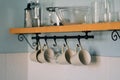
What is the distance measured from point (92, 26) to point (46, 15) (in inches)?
21.5

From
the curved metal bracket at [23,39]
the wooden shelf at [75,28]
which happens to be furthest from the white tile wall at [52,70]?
the wooden shelf at [75,28]

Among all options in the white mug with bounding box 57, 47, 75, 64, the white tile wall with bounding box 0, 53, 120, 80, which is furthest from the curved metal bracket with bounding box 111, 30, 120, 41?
the white mug with bounding box 57, 47, 75, 64

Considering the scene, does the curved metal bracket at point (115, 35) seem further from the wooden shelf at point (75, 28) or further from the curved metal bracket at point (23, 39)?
the curved metal bracket at point (23, 39)

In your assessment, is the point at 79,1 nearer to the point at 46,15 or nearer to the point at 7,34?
the point at 46,15

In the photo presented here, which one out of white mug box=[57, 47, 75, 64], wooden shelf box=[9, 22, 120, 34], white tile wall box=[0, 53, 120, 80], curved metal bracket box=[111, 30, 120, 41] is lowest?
white tile wall box=[0, 53, 120, 80]

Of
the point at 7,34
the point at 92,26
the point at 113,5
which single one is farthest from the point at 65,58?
the point at 7,34

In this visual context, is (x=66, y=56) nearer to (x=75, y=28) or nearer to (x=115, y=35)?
(x=75, y=28)

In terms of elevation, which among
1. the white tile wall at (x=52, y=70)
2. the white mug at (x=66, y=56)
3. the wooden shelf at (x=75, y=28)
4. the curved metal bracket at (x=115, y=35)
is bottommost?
the white tile wall at (x=52, y=70)

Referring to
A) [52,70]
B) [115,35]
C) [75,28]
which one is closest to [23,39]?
[52,70]

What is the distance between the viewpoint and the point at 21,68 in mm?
1846

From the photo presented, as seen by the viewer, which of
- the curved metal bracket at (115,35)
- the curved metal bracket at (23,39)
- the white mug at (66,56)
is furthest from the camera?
the curved metal bracket at (23,39)

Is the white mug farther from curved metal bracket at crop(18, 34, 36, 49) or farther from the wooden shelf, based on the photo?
curved metal bracket at crop(18, 34, 36, 49)

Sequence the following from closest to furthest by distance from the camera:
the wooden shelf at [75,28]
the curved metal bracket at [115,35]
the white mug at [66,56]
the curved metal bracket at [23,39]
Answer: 1. the wooden shelf at [75,28]
2. the curved metal bracket at [115,35]
3. the white mug at [66,56]
4. the curved metal bracket at [23,39]

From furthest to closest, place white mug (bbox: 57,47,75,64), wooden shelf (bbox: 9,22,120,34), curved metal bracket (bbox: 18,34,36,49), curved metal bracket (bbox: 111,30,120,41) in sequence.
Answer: curved metal bracket (bbox: 18,34,36,49), white mug (bbox: 57,47,75,64), curved metal bracket (bbox: 111,30,120,41), wooden shelf (bbox: 9,22,120,34)
